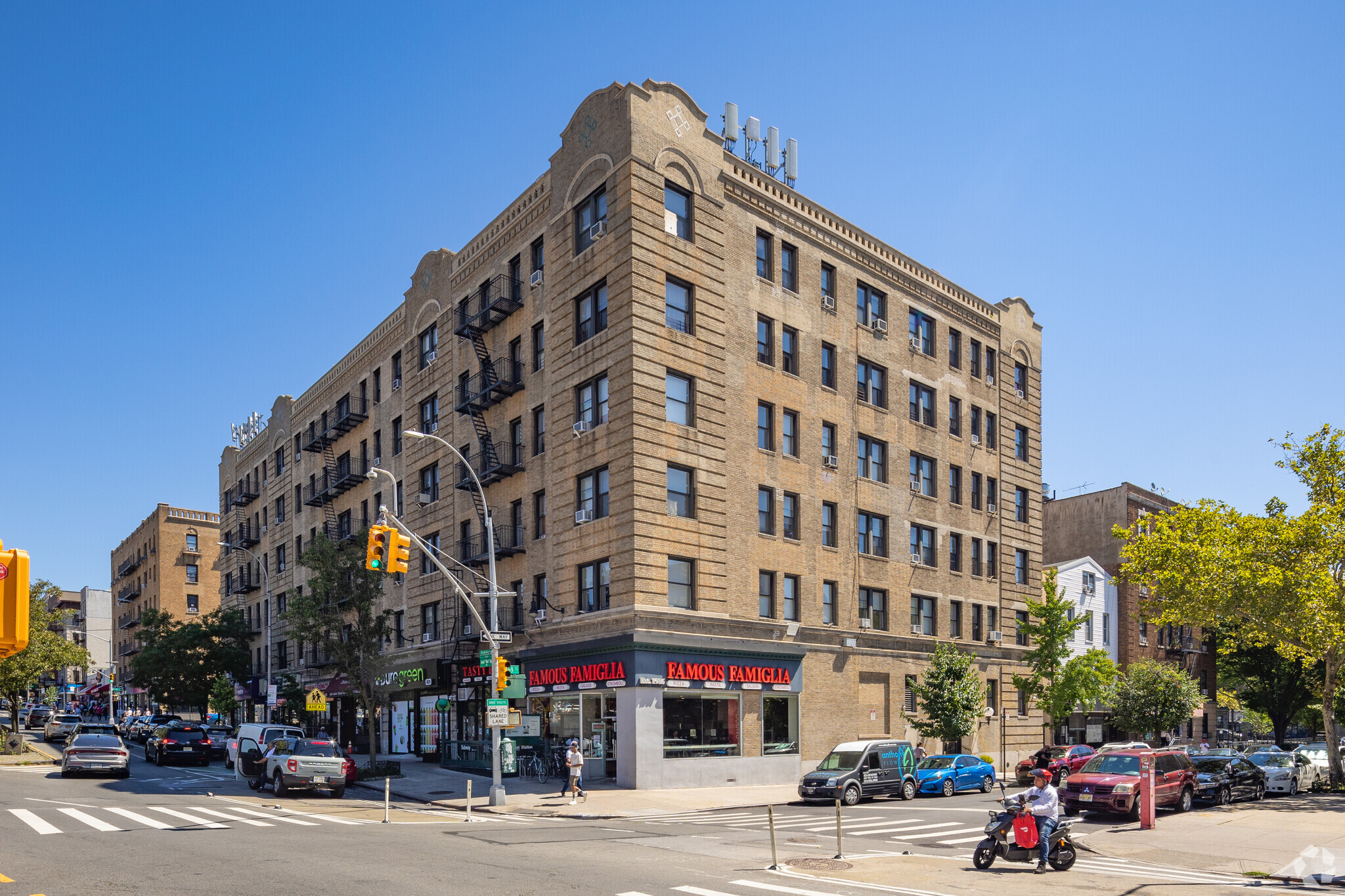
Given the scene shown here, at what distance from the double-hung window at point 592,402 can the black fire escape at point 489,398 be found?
13.3 ft

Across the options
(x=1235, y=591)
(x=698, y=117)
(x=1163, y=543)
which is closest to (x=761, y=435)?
(x=698, y=117)

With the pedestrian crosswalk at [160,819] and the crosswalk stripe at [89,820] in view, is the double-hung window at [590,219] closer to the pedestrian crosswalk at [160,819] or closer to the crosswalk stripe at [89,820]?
the pedestrian crosswalk at [160,819]

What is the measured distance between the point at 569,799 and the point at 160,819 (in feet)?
36.0

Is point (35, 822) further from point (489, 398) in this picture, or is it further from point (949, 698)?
point (949, 698)

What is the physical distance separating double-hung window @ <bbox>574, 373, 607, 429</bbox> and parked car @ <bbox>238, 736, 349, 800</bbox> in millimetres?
13269

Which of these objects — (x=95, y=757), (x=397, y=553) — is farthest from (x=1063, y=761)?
(x=95, y=757)

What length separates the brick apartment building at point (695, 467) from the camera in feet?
116

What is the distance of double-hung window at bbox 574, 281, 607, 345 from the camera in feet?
121

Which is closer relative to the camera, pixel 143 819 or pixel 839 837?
pixel 839 837

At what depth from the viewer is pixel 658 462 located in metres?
35.2

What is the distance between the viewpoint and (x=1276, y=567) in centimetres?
3494

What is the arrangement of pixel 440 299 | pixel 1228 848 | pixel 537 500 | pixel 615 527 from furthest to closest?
pixel 440 299 → pixel 537 500 → pixel 615 527 → pixel 1228 848

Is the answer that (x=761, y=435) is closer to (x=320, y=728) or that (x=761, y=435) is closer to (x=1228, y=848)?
(x=1228, y=848)

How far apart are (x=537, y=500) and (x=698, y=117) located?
15110 mm
